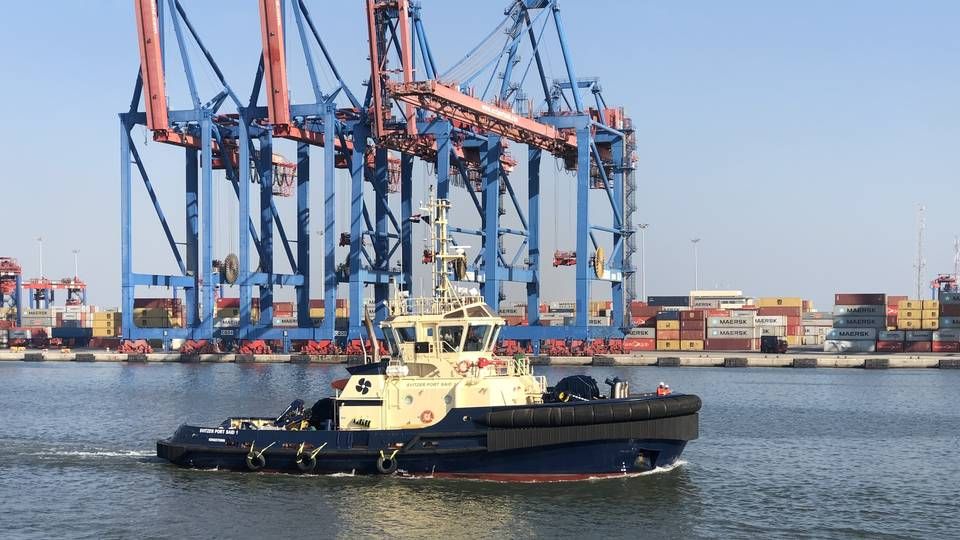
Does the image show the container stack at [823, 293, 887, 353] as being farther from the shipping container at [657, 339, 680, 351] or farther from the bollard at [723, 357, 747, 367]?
the bollard at [723, 357, 747, 367]

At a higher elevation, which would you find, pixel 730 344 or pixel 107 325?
pixel 107 325

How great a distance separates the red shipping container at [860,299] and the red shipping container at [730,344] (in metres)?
7.90

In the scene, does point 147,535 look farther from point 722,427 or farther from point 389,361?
point 722,427

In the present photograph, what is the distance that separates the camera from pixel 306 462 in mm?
25453

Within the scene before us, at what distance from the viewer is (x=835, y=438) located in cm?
3419

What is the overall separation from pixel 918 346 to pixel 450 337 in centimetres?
7270

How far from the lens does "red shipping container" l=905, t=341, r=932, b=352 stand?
88.5 meters

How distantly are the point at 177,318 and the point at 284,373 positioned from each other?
3272cm

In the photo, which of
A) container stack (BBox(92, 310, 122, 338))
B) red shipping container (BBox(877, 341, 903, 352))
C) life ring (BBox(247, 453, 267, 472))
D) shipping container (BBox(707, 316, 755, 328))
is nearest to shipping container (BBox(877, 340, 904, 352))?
red shipping container (BBox(877, 341, 903, 352))

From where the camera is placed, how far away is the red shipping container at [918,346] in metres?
88.5

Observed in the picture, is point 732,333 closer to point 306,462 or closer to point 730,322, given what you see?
point 730,322

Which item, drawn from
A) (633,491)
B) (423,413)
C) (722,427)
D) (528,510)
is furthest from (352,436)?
(722,427)

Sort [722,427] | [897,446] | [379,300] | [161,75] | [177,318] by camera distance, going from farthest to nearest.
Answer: [177,318] → [379,300] → [161,75] → [722,427] → [897,446]

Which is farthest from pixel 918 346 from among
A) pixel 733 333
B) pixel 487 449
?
pixel 487 449
